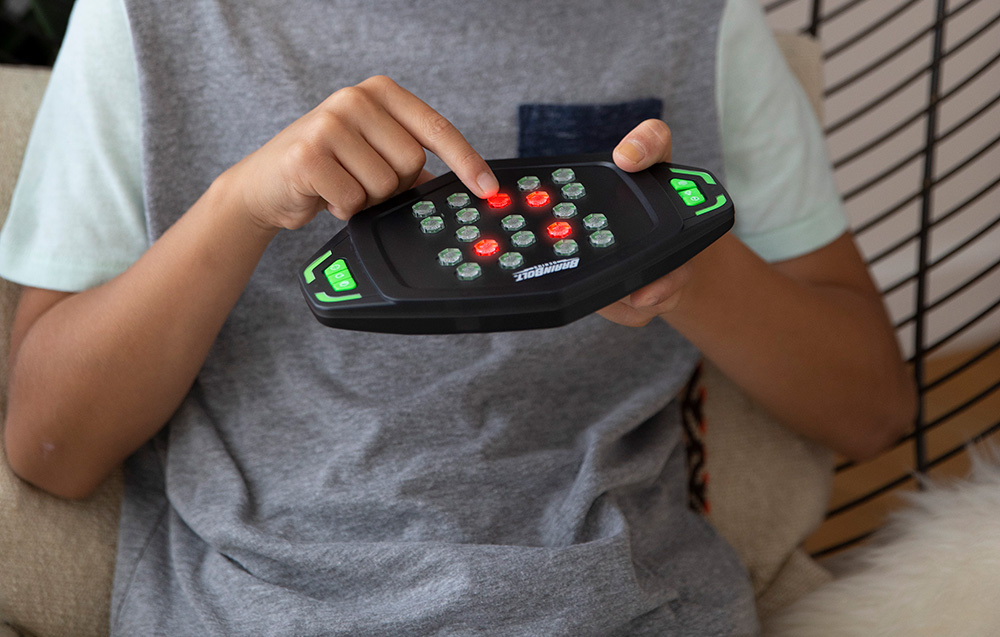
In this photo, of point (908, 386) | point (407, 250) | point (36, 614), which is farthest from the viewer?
point (908, 386)

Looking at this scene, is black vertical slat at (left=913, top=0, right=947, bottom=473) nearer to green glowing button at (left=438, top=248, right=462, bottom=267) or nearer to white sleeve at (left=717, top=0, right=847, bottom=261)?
white sleeve at (left=717, top=0, right=847, bottom=261)

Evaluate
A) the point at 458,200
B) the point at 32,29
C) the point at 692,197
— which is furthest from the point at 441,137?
the point at 32,29

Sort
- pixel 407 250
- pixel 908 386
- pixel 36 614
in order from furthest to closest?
pixel 908 386 < pixel 36 614 < pixel 407 250

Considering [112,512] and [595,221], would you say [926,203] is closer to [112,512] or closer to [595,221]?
[595,221]

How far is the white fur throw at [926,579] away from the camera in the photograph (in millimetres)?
542

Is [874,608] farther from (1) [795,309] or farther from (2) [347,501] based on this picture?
(2) [347,501]

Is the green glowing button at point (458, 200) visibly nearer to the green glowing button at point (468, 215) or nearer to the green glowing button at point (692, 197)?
the green glowing button at point (468, 215)

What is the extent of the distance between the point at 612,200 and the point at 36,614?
0.44m

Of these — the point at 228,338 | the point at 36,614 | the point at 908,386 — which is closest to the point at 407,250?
A: the point at 228,338

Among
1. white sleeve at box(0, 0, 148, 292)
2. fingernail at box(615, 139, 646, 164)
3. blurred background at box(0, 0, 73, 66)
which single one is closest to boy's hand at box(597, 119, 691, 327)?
fingernail at box(615, 139, 646, 164)

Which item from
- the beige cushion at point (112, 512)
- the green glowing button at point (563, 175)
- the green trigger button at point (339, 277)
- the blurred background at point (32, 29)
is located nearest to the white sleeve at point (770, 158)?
the beige cushion at point (112, 512)

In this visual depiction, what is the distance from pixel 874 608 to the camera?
0.58 meters

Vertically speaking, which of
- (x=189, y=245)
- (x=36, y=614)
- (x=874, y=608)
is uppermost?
(x=189, y=245)

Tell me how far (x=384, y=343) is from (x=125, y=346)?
0.16 metres
